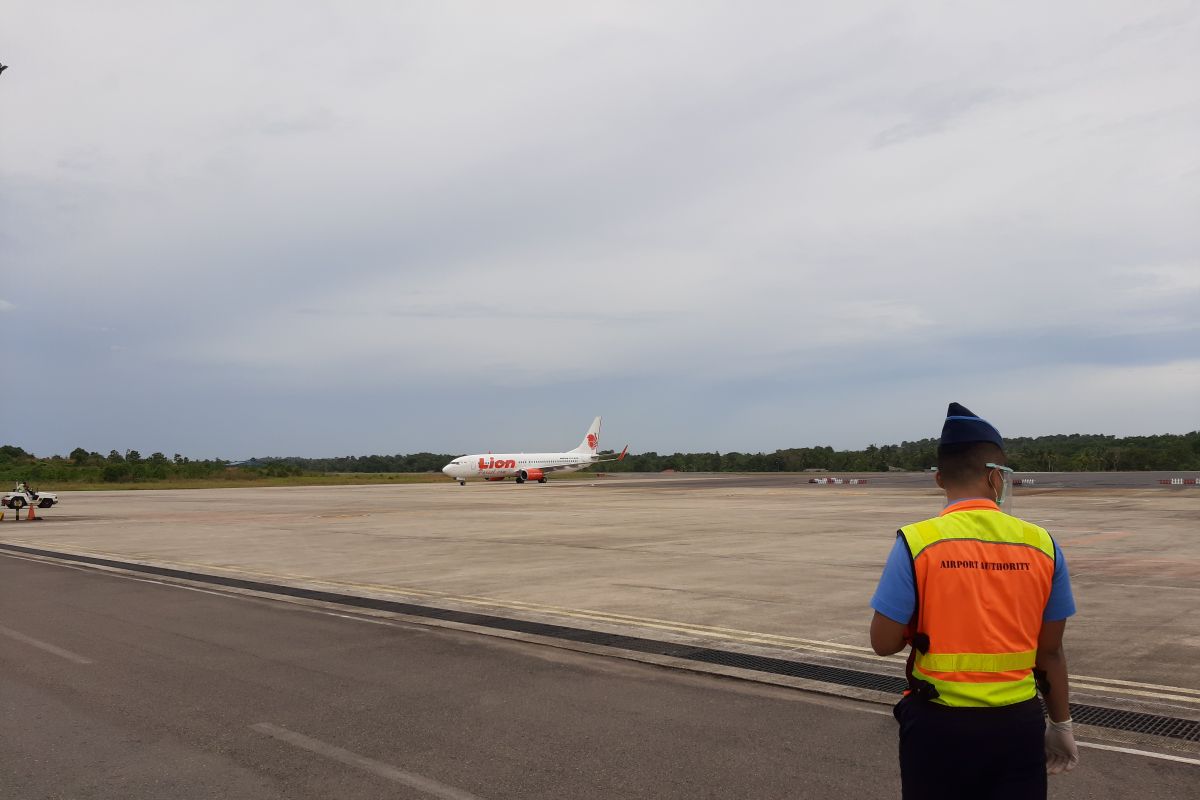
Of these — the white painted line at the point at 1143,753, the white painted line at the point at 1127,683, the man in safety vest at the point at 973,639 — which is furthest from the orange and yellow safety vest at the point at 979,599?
the white painted line at the point at 1127,683

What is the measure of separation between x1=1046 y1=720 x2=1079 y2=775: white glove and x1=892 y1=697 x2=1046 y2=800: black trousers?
0.49 ft

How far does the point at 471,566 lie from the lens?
1728 cm

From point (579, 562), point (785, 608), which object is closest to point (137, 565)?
point (579, 562)

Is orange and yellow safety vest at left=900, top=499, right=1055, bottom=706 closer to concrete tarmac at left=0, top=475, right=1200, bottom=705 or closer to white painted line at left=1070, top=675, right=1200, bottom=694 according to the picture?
concrete tarmac at left=0, top=475, right=1200, bottom=705

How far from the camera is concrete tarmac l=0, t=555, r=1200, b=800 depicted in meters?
5.75

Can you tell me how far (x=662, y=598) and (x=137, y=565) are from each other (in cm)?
1189

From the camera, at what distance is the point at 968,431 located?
3.39 metres

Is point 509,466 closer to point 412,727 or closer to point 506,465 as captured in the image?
point 506,465

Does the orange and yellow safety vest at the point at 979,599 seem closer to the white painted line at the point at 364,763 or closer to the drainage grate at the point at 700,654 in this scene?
the white painted line at the point at 364,763

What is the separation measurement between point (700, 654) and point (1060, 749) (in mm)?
6358

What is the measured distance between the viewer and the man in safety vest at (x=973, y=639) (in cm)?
308

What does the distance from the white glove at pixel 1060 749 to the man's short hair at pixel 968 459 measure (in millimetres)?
964

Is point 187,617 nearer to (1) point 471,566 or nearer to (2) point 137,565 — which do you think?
(1) point 471,566

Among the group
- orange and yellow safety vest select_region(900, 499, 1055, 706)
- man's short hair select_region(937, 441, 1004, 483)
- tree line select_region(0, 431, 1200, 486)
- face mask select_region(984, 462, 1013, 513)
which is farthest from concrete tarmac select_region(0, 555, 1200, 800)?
tree line select_region(0, 431, 1200, 486)
